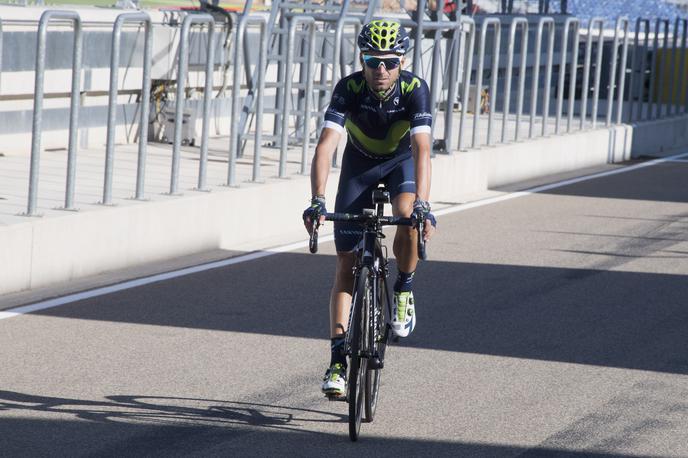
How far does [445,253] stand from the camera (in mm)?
12977

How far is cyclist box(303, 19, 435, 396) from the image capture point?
7.16 m

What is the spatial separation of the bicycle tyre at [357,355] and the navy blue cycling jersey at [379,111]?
97cm

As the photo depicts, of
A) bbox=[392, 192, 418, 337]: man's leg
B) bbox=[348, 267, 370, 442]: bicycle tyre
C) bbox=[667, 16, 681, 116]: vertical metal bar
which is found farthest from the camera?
bbox=[667, 16, 681, 116]: vertical metal bar

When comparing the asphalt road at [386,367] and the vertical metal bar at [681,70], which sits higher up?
the vertical metal bar at [681,70]

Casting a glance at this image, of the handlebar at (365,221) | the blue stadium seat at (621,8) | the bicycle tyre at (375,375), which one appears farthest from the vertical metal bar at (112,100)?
the blue stadium seat at (621,8)

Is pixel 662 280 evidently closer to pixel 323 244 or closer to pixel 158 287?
pixel 323 244

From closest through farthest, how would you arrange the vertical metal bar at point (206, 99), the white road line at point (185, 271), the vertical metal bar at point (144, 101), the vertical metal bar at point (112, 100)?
the white road line at point (185, 271) < the vertical metal bar at point (112, 100) < the vertical metal bar at point (144, 101) < the vertical metal bar at point (206, 99)

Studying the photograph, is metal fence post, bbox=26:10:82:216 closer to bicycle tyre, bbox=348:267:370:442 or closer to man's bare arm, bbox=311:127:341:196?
man's bare arm, bbox=311:127:341:196

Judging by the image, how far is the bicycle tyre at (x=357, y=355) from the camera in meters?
6.85

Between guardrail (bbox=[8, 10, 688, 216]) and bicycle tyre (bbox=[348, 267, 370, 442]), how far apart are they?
167 inches

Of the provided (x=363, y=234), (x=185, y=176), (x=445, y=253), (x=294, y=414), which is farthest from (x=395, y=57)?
(x=185, y=176)

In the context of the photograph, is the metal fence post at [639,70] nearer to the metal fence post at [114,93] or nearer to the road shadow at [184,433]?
the metal fence post at [114,93]

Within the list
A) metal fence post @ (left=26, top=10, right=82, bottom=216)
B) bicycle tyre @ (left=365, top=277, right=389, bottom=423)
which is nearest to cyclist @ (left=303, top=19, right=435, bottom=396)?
bicycle tyre @ (left=365, top=277, right=389, bottom=423)

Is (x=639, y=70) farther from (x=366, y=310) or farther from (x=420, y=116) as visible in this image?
(x=366, y=310)
